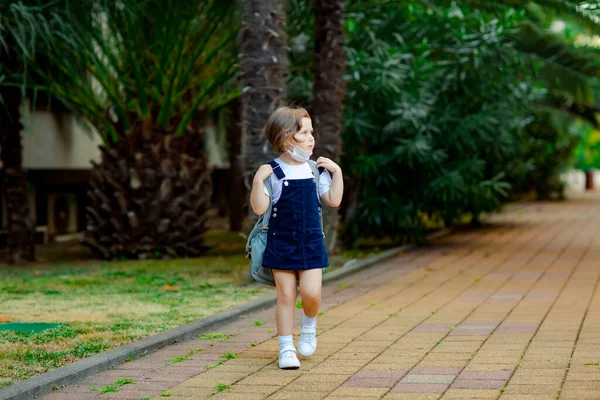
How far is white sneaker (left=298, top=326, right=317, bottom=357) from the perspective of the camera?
23.0 feet

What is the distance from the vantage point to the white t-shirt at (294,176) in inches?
271

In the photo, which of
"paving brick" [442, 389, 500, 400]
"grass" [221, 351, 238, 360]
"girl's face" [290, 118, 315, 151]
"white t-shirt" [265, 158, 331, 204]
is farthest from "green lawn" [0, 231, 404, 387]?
A: "paving brick" [442, 389, 500, 400]

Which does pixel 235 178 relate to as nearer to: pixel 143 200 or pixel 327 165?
pixel 143 200

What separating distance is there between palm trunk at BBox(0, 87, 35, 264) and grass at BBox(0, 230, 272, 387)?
1.61 ft

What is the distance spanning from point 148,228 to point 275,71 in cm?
407

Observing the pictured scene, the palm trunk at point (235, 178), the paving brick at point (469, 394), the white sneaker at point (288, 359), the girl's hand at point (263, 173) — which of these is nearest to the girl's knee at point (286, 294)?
the white sneaker at point (288, 359)

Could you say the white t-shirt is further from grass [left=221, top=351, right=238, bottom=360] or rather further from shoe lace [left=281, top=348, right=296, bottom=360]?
grass [left=221, top=351, right=238, bottom=360]

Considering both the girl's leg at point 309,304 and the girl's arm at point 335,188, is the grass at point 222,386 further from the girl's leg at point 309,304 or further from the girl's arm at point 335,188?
the girl's arm at point 335,188

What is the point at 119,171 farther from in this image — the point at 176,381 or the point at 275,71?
the point at 176,381

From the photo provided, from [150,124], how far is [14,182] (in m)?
1.99

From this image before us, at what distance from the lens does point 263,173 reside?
22.2 feet

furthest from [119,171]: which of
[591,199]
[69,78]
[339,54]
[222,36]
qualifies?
[591,199]

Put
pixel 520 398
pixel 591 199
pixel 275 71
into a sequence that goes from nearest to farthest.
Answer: pixel 520 398 < pixel 275 71 < pixel 591 199

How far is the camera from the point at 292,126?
684 centimetres
